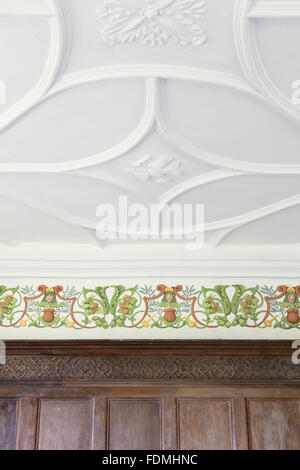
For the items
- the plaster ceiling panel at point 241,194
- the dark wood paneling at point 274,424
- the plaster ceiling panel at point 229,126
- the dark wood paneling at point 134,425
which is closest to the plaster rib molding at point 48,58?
the plaster ceiling panel at point 229,126

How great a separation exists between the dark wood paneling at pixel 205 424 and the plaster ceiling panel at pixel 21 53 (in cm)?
254

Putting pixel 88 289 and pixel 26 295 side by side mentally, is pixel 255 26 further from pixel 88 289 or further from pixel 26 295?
pixel 26 295

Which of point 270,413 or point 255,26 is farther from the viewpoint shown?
point 270,413

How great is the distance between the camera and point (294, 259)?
14.2ft

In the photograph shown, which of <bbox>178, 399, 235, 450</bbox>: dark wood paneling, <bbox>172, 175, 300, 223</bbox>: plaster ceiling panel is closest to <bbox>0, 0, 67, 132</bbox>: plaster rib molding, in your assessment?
<bbox>172, 175, 300, 223</bbox>: plaster ceiling panel

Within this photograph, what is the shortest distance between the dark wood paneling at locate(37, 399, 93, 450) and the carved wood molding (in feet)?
0.60

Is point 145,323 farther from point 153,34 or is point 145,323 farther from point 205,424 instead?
point 153,34

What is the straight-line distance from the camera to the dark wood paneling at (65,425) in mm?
3682

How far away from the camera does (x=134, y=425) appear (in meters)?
3.74

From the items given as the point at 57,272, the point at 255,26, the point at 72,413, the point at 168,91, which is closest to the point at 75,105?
the point at 168,91

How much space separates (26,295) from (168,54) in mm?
2634

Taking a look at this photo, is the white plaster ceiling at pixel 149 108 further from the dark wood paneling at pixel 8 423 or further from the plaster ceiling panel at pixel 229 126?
the dark wood paneling at pixel 8 423

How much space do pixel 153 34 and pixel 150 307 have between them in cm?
251

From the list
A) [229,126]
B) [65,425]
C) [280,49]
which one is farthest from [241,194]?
[65,425]
